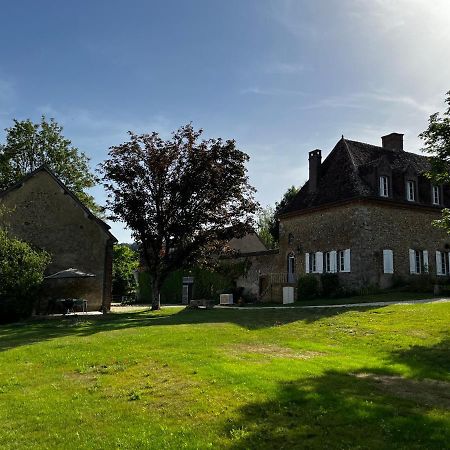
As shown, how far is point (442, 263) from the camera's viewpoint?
32.3m

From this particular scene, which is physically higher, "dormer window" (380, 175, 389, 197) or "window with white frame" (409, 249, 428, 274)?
"dormer window" (380, 175, 389, 197)

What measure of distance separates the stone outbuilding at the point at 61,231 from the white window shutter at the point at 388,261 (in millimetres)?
15968

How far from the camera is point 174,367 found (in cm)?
986

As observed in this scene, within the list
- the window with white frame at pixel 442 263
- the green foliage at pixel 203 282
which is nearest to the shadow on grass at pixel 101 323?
the green foliage at pixel 203 282

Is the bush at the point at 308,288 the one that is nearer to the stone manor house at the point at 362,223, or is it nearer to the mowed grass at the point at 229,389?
the stone manor house at the point at 362,223

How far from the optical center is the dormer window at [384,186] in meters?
30.2

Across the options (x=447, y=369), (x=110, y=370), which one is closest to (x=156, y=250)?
(x=110, y=370)

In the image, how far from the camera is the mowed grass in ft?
20.0

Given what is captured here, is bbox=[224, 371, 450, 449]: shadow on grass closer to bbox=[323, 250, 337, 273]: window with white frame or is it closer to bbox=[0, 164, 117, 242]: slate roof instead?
bbox=[0, 164, 117, 242]: slate roof

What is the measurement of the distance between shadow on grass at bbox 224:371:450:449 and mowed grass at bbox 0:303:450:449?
2cm

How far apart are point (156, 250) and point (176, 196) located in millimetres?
3175

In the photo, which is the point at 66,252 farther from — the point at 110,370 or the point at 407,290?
the point at 407,290

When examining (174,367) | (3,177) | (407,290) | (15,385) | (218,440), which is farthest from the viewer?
(3,177)

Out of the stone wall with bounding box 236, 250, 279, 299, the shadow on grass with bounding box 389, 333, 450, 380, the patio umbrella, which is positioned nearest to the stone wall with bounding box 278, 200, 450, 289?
the stone wall with bounding box 236, 250, 279, 299
